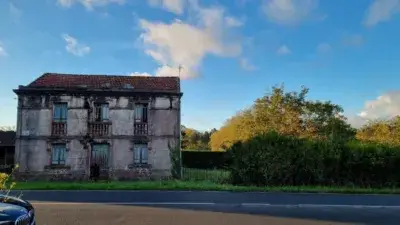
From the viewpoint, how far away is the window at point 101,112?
82.0 ft

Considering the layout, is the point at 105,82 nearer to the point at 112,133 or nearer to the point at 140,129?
the point at 112,133

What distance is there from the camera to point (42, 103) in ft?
80.6

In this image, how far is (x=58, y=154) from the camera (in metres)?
24.6

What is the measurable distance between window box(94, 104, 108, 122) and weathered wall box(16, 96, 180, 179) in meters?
0.41

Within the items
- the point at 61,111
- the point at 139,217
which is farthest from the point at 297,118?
the point at 139,217

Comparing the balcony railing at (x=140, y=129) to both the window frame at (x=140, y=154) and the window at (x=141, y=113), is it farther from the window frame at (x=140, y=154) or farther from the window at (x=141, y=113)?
the window frame at (x=140, y=154)

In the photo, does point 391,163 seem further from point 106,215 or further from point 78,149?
point 78,149

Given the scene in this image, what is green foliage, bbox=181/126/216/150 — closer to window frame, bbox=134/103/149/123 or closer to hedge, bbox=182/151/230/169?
hedge, bbox=182/151/230/169

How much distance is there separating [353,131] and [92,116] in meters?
25.8

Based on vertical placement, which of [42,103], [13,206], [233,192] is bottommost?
[233,192]

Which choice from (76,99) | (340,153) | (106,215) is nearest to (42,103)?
(76,99)

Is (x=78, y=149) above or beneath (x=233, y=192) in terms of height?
above

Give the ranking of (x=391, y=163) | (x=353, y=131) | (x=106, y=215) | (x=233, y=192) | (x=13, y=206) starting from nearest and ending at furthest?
(x=13, y=206) → (x=106, y=215) → (x=233, y=192) → (x=391, y=163) → (x=353, y=131)

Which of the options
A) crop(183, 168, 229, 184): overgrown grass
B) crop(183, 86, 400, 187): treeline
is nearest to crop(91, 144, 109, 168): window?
crop(183, 168, 229, 184): overgrown grass
